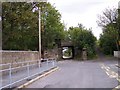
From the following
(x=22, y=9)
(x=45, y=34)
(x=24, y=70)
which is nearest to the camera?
(x=24, y=70)

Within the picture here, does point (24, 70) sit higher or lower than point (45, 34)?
lower

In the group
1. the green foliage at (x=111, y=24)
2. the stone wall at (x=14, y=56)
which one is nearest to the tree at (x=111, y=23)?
the green foliage at (x=111, y=24)

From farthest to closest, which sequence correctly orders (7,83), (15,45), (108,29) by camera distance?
(108,29) < (15,45) < (7,83)

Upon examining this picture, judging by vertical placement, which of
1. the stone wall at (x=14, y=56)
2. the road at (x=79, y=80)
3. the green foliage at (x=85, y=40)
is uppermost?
the green foliage at (x=85, y=40)

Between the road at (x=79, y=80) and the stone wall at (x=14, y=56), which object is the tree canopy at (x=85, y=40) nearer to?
the stone wall at (x=14, y=56)

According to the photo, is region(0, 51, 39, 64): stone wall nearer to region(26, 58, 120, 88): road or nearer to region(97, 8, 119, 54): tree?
region(26, 58, 120, 88): road

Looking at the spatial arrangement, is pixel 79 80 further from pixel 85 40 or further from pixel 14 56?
pixel 85 40

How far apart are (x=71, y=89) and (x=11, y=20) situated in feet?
38.6

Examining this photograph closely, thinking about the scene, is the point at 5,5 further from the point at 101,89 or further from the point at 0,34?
the point at 101,89

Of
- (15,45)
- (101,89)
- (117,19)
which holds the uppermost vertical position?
(117,19)

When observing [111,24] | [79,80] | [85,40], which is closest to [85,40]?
[85,40]

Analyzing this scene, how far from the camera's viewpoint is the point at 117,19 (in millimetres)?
71188

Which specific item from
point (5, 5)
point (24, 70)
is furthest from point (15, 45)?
point (24, 70)

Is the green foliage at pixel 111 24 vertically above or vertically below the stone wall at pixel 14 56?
above
